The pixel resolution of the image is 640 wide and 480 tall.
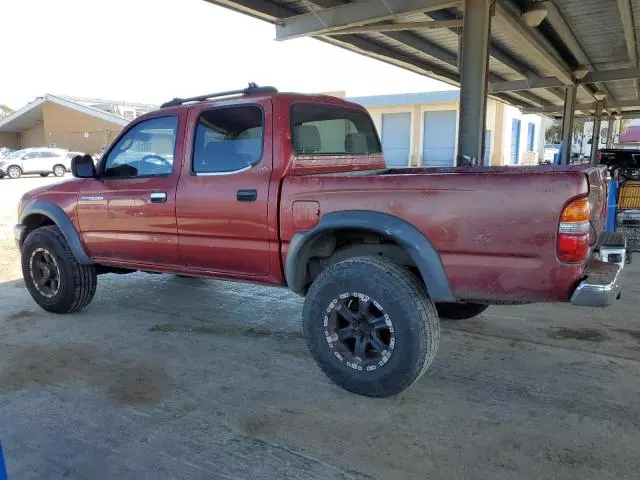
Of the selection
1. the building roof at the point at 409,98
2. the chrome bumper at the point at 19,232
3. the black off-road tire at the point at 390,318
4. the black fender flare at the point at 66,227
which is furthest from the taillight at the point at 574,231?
the building roof at the point at 409,98

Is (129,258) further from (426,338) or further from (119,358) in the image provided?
(426,338)

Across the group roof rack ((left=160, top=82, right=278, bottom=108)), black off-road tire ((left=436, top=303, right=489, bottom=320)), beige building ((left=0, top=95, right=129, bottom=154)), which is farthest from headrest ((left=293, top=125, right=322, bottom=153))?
beige building ((left=0, top=95, right=129, bottom=154))

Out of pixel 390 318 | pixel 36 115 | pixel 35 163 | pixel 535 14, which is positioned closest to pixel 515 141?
pixel 535 14

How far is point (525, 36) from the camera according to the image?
402 inches

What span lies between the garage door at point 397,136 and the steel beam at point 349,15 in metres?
19.9

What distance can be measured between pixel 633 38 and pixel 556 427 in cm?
1191

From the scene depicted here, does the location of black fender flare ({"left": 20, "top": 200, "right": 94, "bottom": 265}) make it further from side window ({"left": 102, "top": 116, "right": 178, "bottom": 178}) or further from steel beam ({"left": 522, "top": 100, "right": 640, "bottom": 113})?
steel beam ({"left": 522, "top": 100, "right": 640, "bottom": 113})

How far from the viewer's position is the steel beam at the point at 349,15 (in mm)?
8180

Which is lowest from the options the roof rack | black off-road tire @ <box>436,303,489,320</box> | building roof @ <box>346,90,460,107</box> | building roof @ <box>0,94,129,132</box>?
black off-road tire @ <box>436,303,489,320</box>

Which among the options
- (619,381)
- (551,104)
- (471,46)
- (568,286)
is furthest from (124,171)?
(551,104)

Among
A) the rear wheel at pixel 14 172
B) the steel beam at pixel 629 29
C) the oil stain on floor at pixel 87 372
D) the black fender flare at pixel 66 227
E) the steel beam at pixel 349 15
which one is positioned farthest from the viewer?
the rear wheel at pixel 14 172

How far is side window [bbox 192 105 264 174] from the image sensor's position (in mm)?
3775

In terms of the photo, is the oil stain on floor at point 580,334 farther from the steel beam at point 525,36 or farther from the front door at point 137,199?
the steel beam at point 525,36

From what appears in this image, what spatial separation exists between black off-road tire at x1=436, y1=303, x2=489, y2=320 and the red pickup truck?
2 cm
